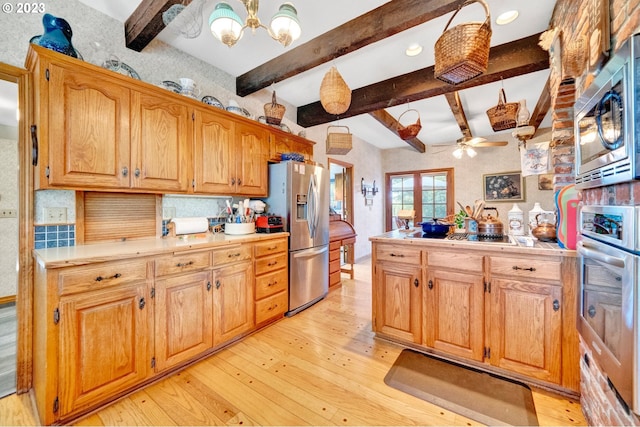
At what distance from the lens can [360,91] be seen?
3.26 meters

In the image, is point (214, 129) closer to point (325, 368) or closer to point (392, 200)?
point (325, 368)

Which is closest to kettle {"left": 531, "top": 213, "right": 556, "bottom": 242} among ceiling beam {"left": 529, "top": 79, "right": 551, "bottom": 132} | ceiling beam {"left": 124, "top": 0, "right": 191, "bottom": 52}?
ceiling beam {"left": 529, "top": 79, "right": 551, "bottom": 132}

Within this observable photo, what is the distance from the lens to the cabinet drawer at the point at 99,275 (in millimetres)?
→ 1388

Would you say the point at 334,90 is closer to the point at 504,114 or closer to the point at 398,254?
the point at 398,254

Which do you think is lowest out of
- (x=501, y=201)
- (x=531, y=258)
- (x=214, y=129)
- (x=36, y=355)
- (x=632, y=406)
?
(x=36, y=355)

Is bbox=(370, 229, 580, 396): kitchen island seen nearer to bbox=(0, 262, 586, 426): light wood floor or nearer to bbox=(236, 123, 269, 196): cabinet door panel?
bbox=(0, 262, 586, 426): light wood floor

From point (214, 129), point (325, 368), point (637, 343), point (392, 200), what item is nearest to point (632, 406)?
point (637, 343)

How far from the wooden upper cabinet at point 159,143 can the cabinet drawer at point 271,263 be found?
977mm

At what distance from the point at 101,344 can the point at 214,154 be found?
1.65 meters

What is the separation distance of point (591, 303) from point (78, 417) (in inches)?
112

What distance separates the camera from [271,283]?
263 centimetres

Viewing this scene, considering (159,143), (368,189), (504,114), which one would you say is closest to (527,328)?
(504,114)

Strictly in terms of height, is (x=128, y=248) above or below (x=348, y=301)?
above

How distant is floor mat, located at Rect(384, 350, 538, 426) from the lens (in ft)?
4.87
